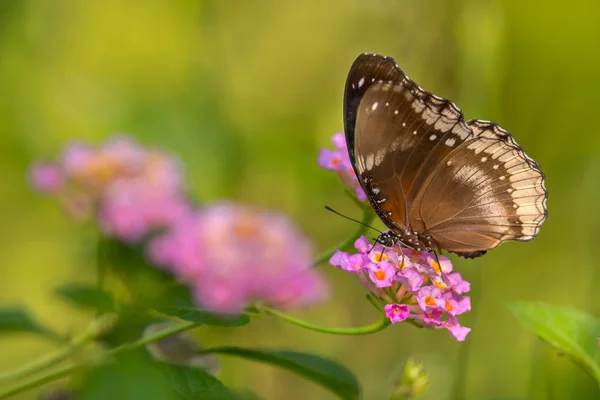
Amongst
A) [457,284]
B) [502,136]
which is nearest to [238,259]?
[457,284]

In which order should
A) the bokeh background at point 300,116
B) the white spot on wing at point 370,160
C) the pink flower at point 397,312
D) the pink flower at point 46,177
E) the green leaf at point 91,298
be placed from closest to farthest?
the green leaf at point 91,298
the pink flower at point 397,312
the white spot on wing at point 370,160
the pink flower at point 46,177
the bokeh background at point 300,116

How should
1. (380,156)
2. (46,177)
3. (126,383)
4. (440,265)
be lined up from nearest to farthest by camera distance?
1. (126,383)
2. (440,265)
3. (380,156)
4. (46,177)

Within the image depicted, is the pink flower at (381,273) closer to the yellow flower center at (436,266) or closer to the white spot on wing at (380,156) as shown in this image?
the yellow flower center at (436,266)

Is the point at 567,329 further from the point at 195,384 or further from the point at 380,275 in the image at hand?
the point at 195,384

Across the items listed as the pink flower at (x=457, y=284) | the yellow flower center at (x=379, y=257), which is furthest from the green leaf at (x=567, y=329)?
the yellow flower center at (x=379, y=257)

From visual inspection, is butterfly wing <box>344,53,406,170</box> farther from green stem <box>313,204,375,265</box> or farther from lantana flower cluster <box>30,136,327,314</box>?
lantana flower cluster <box>30,136,327,314</box>
